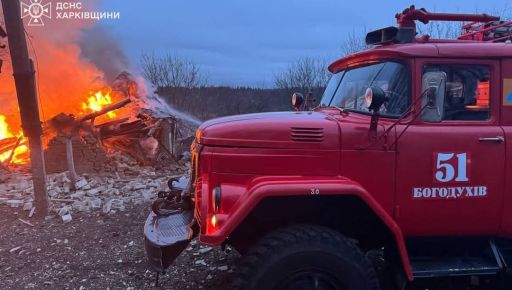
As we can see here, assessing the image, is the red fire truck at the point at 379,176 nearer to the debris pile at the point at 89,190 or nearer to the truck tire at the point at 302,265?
the truck tire at the point at 302,265

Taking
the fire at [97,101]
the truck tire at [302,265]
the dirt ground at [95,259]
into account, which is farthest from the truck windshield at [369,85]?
the fire at [97,101]

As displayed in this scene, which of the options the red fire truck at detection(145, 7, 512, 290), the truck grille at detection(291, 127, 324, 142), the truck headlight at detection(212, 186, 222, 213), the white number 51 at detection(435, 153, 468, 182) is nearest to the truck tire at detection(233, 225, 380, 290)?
the red fire truck at detection(145, 7, 512, 290)

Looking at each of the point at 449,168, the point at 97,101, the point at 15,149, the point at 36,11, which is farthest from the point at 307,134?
the point at 36,11

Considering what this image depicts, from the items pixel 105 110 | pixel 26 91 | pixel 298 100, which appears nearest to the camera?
pixel 298 100

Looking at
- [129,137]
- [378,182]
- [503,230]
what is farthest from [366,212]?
[129,137]

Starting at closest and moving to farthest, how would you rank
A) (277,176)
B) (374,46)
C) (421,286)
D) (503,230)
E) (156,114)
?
1. (277,176)
2. (503,230)
3. (374,46)
4. (421,286)
5. (156,114)

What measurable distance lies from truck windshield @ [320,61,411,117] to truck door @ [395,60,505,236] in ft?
0.45

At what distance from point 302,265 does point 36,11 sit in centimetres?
1383

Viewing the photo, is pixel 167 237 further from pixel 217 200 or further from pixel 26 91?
pixel 26 91

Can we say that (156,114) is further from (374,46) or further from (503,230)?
(503,230)

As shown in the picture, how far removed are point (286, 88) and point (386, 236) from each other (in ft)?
66.1

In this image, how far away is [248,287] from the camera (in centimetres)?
377

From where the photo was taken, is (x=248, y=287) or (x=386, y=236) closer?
(x=248, y=287)

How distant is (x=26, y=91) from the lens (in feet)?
25.5
